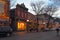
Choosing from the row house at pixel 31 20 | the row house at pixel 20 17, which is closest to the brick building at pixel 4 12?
the row house at pixel 20 17

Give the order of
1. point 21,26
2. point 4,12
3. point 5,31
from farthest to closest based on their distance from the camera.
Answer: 1. point 21,26
2. point 4,12
3. point 5,31

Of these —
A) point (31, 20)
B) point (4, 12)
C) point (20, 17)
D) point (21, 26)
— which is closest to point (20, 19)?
point (20, 17)

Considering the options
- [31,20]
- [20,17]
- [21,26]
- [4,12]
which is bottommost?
[21,26]

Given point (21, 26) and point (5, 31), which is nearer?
point (5, 31)

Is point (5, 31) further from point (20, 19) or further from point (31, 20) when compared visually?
point (31, 20)

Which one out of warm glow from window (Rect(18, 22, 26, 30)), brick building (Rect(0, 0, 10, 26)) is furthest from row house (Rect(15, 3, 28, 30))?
brick building (Rect(0, 0, 10, 26))

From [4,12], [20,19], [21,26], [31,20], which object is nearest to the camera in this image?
[4,12]

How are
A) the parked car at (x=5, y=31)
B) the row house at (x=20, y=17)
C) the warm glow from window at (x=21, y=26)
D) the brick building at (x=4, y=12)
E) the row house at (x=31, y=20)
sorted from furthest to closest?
1. the row house at (x=31, y=20)
2. the warm glow from window at (x=21, y=26)
3. the row house at (x=20, y=17)
4. the brick building at (x=4, y=12)
5. the parked car at (x=5, y=31)

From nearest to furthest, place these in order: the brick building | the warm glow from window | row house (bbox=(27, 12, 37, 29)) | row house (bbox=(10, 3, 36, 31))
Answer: the brick building → row house (bbox=(10, 3, 36, 31)) → the warm glow from window → row house (bbox=(27, 12, 37, 29))

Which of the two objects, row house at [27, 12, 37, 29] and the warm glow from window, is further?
row house at [27, 12, 37, 29]

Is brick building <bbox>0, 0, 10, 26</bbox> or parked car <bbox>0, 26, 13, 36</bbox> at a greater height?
brick building <bbox>0, 0, 10, 26</bbox>

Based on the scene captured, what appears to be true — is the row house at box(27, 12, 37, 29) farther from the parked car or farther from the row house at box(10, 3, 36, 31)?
the parked car

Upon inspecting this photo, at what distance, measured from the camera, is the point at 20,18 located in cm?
5581

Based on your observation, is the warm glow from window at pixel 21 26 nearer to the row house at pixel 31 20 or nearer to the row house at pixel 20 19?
the row house at pixel 20 19
